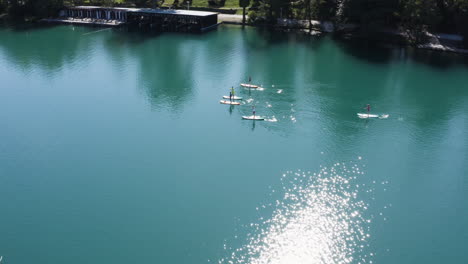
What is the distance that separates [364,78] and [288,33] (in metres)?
35.6

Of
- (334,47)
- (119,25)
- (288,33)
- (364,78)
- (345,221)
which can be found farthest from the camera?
(119,25)

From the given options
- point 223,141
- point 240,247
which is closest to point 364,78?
point 223,141

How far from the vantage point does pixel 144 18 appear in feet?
370

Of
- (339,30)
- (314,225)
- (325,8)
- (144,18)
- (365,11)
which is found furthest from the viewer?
(144,18)

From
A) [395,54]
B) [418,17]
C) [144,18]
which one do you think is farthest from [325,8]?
[144,18]

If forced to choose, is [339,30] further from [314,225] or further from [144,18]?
[314,225]

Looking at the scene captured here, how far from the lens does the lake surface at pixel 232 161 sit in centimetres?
3656

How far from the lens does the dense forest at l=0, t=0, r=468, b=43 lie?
86125 millimetres

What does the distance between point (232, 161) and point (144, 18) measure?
76.3 m

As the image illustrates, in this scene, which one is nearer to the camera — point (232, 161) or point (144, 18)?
point (232, 161)

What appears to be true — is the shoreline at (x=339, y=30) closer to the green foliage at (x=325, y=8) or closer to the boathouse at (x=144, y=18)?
the green foliage at (x=325, y=8)

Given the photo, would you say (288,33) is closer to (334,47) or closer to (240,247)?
(334,47)

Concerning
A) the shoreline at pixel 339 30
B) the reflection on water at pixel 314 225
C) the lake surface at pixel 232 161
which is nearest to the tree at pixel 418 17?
the shoreline at pixel 339 30

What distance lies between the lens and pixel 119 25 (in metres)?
113
